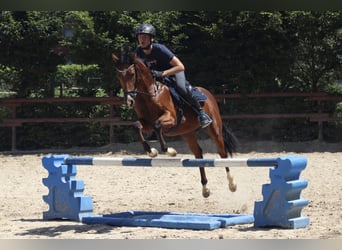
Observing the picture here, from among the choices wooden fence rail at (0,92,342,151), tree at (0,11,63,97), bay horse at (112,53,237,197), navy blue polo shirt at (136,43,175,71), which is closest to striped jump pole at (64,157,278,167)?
bay horse at (112,53,237,197)

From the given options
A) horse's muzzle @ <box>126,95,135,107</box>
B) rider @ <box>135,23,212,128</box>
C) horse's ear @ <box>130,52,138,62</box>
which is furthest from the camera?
rider @ <box>135,23,212,128</box>

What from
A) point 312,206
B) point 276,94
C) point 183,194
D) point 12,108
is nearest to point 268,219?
point 312,206

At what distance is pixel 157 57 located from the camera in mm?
6602

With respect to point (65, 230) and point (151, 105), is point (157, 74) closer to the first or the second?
point (151, 105)

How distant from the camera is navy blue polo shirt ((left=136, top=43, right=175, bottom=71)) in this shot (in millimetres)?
6527

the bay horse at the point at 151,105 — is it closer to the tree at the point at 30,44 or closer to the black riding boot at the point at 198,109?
the black riding boot at the point at 198,109

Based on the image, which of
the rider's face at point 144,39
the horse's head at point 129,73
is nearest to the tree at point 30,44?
the rider's face at point 144,39

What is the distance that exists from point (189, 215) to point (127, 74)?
57.6 inches

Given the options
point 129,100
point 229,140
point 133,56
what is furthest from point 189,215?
point 229,140

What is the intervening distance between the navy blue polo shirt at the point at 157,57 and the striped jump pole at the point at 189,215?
1040 millimetres

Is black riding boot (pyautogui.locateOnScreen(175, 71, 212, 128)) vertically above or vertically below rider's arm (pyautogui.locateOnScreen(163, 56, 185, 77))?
below

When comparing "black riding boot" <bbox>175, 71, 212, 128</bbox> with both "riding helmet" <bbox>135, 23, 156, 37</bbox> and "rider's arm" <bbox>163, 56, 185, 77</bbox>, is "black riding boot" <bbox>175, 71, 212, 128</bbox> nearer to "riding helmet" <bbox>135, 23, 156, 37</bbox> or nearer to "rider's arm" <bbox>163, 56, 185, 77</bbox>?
"rider's arm" <bbox>163, 56, 185, 77</bbox>

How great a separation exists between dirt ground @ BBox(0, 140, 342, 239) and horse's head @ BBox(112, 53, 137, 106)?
3.90 ft

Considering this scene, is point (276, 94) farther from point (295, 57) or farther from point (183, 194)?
point (183, 194)
